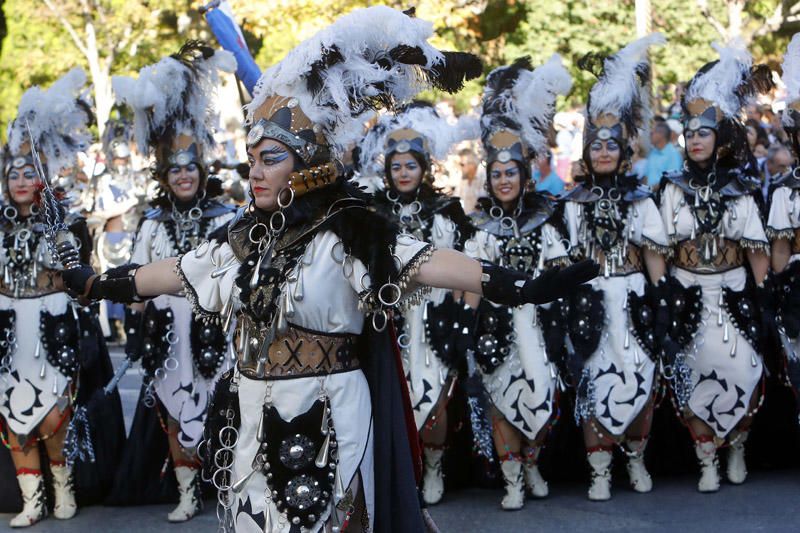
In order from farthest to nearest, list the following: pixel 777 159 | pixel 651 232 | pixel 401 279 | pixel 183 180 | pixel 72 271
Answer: pixel 777 159
pixel 651 232
pixel 183 180
pixel 72 271
pixel 401 279

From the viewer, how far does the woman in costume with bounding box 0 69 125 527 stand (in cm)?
683

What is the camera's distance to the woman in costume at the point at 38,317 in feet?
22.4

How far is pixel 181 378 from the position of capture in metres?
7.04

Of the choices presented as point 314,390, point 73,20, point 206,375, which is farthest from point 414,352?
point 73,20

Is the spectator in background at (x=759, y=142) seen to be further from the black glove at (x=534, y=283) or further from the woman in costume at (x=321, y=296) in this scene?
the black glove at (x=534, y=283)

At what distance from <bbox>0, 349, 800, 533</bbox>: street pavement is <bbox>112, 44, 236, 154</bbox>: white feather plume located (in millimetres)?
2141

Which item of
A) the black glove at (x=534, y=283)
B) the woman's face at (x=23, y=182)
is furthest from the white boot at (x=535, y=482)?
the black glove at (x=534, y=283)

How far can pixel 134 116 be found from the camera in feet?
23.3

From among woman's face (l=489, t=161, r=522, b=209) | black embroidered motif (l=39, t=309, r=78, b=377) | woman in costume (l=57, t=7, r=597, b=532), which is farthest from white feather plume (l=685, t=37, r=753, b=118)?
black embroidered motif (l=39, t=309, r=78, b=377)

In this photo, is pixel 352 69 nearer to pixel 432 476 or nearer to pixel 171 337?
pixel 171 337

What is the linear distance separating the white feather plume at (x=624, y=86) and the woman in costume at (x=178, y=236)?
85.2 inches

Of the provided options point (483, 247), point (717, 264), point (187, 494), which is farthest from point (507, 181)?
point (187, 494)

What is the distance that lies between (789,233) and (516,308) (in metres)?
1.66

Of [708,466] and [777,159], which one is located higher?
[777,159]
